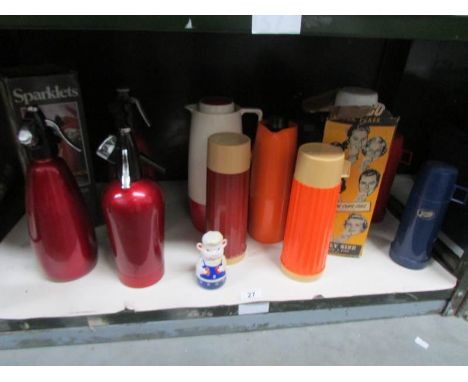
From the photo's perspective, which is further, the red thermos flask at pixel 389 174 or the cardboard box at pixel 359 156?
the red thermos flask at pixel 389 174

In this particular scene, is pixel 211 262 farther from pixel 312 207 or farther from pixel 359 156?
pixel 359 156

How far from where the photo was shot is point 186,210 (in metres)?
0.68

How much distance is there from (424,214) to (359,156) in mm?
135

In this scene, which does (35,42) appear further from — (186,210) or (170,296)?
(170,296)

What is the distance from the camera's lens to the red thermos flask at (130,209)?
0.43 m

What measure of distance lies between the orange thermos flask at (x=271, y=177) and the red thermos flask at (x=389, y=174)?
0.21 metres

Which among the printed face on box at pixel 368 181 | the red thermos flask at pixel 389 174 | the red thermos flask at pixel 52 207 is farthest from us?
the red thermos flask at pixel 389 174

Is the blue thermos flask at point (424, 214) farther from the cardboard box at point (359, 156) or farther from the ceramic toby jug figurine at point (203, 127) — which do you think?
the ceramic toby jug figurine at point (203, 127)

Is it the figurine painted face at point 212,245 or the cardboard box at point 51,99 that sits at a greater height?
the cardboard box at point 51,99

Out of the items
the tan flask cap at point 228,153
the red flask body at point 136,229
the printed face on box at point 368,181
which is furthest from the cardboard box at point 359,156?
the red flask body at point 136,229

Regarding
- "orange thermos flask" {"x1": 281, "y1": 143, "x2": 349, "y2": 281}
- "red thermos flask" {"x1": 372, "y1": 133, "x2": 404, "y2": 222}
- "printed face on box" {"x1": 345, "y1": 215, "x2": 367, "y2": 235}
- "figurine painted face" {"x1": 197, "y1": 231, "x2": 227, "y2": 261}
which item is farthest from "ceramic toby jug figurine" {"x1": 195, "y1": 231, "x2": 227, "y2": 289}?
"red thermos flask" {"x1": 372, "y1": 133, "x2": 404, "y2": 222}

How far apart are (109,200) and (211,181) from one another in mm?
138

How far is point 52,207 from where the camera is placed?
44 centimetres

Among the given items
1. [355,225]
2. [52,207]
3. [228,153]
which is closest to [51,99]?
[52,207]
